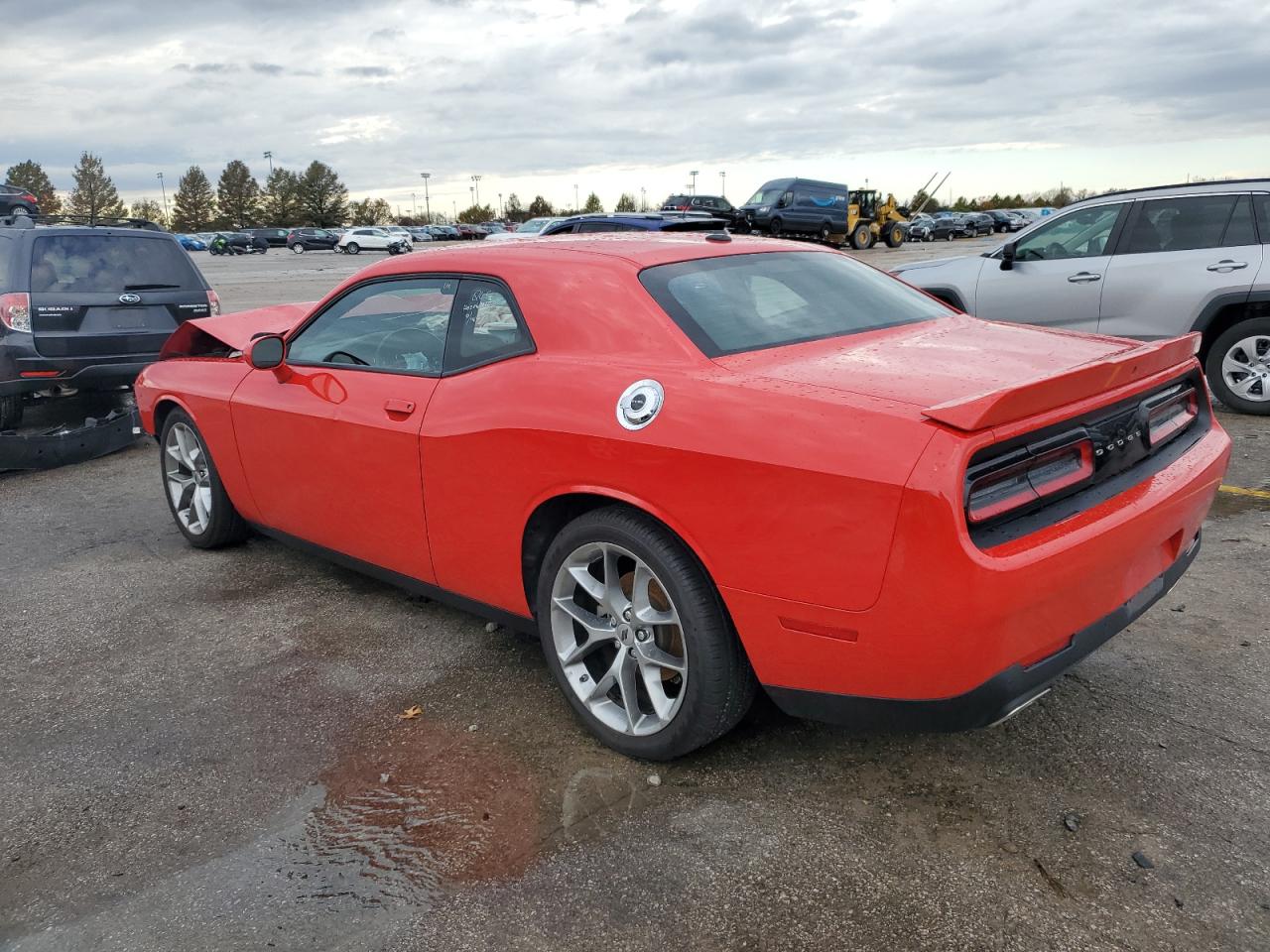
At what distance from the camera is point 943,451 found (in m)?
2.31

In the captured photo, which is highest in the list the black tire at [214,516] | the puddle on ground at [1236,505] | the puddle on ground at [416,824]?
the black tire at [214,516]

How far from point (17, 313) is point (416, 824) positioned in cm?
648

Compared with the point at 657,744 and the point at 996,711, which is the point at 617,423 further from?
the point at 996,711

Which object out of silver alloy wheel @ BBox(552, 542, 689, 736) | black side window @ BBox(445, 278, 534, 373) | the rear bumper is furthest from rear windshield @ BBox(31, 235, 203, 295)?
the rear bumper

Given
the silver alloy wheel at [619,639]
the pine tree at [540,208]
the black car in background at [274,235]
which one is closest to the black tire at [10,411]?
the silver alloy wheel at [619,639]

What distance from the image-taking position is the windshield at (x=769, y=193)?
3525 centimetres

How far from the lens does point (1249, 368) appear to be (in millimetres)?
7637

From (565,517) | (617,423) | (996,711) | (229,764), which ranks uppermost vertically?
(617,423)

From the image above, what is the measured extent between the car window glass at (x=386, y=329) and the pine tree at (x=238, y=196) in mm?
129330

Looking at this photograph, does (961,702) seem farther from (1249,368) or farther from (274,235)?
(274,235)

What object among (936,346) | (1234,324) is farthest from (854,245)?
(936,346)

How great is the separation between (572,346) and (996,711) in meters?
1.65

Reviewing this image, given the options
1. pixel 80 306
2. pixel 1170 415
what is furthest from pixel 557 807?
pixel 80 306

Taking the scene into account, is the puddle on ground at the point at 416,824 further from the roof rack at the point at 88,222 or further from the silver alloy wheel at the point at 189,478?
the roof rack at the point at 88,222
